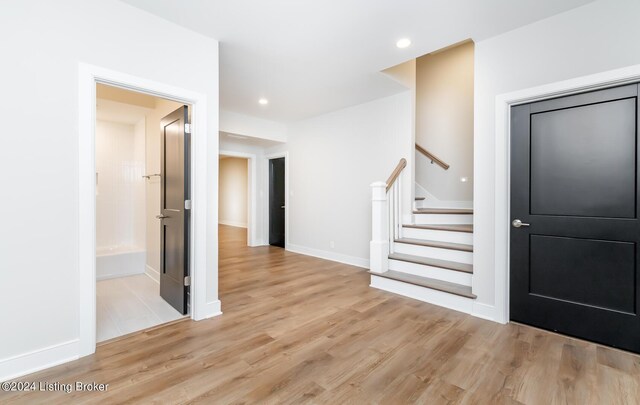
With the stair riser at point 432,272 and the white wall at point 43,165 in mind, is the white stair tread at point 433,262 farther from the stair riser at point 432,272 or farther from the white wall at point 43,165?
the white wall at point 43,165

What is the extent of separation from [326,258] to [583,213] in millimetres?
3839

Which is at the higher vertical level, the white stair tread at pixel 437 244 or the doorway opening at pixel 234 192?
the doorway opening at pixel 234 192

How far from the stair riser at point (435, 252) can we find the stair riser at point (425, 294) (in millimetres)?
529

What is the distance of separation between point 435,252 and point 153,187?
4017 millimetres

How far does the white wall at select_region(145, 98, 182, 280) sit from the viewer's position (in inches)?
155

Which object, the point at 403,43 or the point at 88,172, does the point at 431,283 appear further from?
the point at 88,172

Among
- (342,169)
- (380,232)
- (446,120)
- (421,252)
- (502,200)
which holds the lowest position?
(421,252)

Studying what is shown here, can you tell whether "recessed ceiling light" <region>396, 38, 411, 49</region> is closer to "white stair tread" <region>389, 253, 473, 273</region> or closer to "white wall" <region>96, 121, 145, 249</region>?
"white stair tread" <region>389, 253, 473, 273</region>

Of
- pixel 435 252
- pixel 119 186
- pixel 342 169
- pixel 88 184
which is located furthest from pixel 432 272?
pixel 119 186

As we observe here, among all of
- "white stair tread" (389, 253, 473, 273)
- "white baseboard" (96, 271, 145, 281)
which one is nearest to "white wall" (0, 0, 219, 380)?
"white baseboard" (96, 271, 145, 281)

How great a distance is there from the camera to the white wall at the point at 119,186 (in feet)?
15.2

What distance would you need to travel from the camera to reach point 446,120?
485 centimetres

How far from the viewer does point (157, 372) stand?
1922mm

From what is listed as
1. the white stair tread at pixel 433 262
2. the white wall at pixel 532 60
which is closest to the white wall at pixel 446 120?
the white stair tread at pixel 433 262
